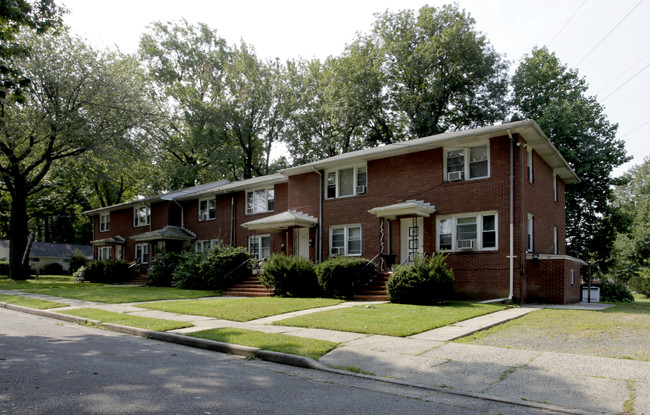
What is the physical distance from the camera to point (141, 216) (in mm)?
35688

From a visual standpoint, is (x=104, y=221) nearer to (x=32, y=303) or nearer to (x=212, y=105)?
(x=212, y=105)

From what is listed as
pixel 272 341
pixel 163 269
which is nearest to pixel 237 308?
pixel 272 341

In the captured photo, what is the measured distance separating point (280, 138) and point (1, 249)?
3385cm

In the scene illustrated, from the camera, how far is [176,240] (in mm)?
31266

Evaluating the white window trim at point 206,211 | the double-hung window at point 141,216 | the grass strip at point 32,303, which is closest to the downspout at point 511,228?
the grass strip at point 32,303

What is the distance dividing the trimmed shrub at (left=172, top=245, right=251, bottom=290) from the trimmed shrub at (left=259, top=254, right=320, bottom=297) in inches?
157

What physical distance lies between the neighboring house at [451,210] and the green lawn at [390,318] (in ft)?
8.96

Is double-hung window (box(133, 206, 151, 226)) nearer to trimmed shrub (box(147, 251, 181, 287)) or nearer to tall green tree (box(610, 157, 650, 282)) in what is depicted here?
trimmed shrub (box(147, 251, 181, 287))

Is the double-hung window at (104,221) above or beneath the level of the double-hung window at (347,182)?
beneath

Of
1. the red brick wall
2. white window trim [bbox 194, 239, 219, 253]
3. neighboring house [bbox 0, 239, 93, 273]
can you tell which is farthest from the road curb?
neighboring house [bbox 0, 239, 93, 273]

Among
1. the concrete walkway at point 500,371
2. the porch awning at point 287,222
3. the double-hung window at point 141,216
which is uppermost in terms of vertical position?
the double-hung window at point 141,216

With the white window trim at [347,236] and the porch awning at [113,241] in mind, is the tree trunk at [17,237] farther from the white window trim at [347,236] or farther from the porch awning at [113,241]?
the white window trim at [347,236]

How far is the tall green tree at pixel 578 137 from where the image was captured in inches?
1100

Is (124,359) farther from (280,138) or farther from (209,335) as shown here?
(280,138)
